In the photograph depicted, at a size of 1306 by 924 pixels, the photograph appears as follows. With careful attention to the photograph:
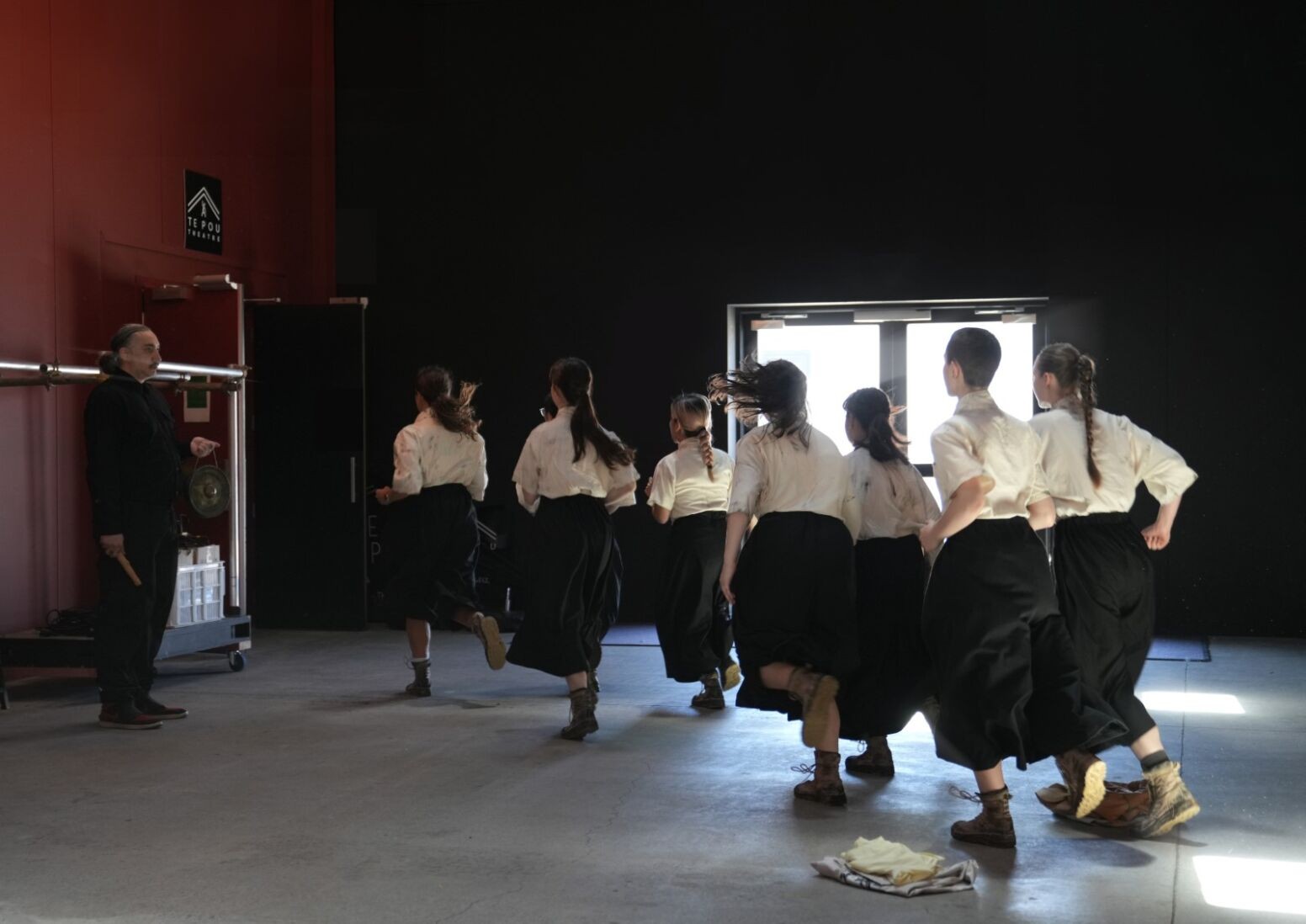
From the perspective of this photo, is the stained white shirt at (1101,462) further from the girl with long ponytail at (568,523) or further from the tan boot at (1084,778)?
the girl with long ponytail at (568,523)

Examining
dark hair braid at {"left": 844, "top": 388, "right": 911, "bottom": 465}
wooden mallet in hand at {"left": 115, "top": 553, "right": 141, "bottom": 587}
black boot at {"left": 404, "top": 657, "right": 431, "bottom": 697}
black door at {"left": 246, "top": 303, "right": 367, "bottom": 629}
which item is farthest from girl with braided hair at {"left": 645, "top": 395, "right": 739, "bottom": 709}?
black door at {"left": 246, "top": 303, "right": 367, "bottom": 629}

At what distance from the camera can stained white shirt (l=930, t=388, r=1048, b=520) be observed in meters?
3.87

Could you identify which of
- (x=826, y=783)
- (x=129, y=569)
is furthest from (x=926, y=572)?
(x=129, y=569)

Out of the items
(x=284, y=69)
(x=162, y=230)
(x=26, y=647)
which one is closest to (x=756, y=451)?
(x=26, y=647)

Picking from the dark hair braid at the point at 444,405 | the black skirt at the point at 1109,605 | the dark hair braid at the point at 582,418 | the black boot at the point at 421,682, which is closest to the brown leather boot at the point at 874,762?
the black skirt at the point at 1109,605

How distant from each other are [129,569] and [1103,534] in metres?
3.87

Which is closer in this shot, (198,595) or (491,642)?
(491,642)

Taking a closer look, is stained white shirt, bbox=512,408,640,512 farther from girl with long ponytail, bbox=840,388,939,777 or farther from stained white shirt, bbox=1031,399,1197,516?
stained white shirt, bbox=1031,399,1197,516

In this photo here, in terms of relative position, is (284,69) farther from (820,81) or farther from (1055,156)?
(1055,156)

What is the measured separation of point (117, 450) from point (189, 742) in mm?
1249

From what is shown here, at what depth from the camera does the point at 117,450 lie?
577 cm

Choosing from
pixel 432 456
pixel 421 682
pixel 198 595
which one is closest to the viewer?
pixel 432 456

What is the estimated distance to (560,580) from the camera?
18.5 ft

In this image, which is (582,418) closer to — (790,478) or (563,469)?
(563,469)
